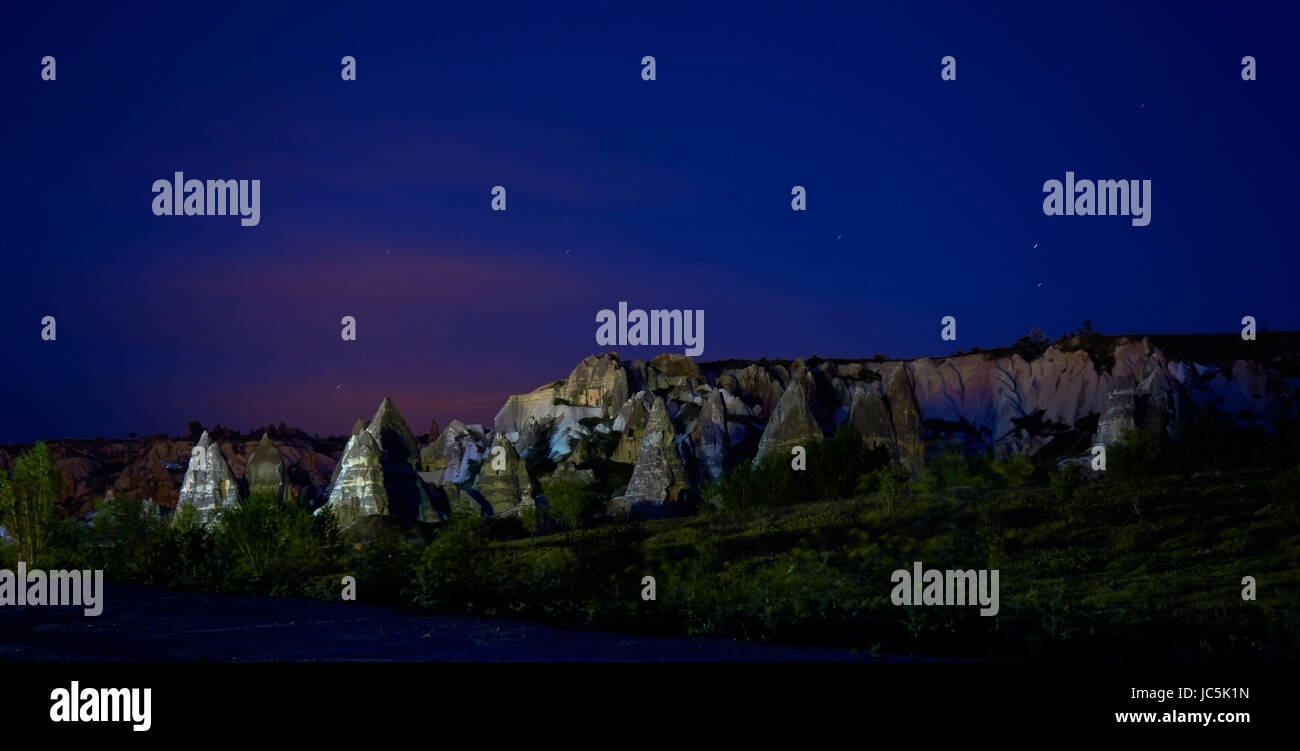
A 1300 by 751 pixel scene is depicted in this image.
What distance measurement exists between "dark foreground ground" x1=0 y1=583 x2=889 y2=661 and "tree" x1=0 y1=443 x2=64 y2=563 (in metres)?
7.24

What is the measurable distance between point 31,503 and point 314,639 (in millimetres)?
11920

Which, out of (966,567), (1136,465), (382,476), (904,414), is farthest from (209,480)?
(966,567)

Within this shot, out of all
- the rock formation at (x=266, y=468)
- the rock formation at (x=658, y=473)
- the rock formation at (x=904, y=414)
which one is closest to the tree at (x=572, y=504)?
the rock formation at (x=658, y=473)

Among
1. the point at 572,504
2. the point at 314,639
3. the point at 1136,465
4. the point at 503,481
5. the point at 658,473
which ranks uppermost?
the point at 1136,465

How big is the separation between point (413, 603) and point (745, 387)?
77922 mm

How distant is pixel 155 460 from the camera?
254 feet

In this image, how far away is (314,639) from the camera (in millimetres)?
8875

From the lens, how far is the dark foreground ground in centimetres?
792

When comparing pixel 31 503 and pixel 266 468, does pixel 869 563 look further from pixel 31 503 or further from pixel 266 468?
pixel 266 468

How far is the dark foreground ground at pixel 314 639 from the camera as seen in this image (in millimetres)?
7918

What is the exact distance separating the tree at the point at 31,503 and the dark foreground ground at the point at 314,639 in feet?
23.8

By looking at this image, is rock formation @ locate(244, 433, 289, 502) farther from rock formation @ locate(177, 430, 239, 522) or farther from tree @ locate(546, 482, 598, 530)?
tree @ locate(546, 482, 598, 530)

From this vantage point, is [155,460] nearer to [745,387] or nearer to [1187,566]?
[745,387]
